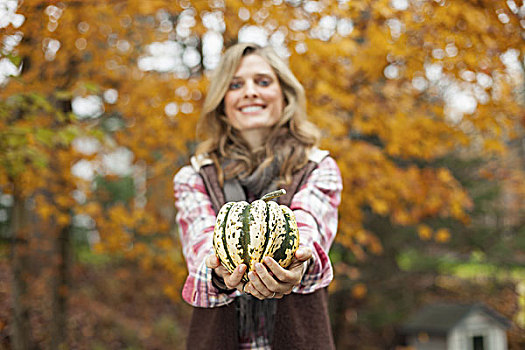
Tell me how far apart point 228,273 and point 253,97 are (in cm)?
92

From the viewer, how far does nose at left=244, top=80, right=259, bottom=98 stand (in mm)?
2171

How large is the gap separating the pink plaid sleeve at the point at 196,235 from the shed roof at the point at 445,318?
4.01 m

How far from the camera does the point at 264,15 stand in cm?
350

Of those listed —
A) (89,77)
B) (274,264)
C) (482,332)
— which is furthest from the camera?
(482,332)

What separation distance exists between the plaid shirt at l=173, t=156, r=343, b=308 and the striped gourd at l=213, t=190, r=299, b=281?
0.73 ft

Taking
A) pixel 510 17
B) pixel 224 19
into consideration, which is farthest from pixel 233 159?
pixel 510 17

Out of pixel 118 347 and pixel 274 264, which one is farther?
pixel 118 347

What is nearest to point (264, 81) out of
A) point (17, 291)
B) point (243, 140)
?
point (243, 140)

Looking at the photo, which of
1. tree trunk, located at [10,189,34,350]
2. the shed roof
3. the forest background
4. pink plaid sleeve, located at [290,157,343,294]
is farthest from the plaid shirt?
the shed roof

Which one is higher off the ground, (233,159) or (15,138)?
(15,138)

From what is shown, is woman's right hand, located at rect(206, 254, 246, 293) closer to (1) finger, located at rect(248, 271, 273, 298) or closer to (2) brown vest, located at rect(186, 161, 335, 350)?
(1) finger, located at rect(248, 271, 273, 298)

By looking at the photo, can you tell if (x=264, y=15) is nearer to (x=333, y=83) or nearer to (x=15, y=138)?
(x=333, y=83)

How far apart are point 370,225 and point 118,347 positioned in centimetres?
460

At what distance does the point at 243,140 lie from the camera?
7.50 feet
